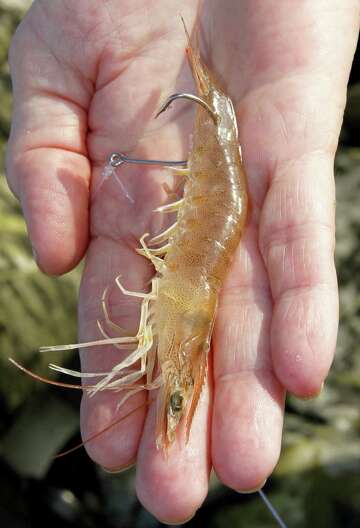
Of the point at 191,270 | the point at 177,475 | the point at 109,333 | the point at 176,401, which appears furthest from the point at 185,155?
the point at 177,475

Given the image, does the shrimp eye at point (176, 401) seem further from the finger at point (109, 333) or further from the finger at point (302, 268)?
the finger at point (302, 268)

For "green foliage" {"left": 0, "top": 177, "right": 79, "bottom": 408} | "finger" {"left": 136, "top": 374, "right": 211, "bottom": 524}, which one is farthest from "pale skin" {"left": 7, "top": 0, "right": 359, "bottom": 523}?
"green foliage" {"left": 0, "top": 177, "right": 79, "bottom": 408}

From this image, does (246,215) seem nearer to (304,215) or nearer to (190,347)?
(304,215)

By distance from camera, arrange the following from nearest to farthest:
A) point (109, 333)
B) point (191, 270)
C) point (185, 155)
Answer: point (109, 333) < point (191, 270) < point (185, 155)

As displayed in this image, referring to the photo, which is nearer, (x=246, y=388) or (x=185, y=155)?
(x=246, y=388)

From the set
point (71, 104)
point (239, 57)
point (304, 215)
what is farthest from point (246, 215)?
point (71, 104)

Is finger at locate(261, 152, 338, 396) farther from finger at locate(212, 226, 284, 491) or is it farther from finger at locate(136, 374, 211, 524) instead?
finger at locate(136, 374, 211, 524)

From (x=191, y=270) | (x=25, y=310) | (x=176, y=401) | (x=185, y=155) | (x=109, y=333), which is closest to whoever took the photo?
(x=176, y=401)

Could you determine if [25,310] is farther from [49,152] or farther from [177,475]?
[177,475]
